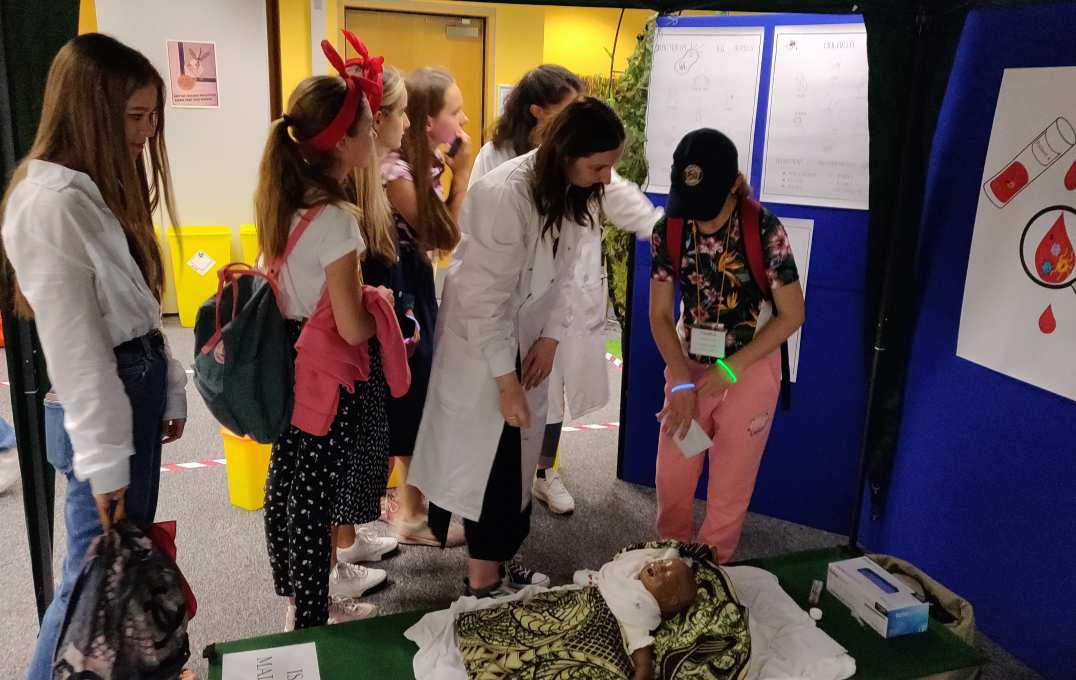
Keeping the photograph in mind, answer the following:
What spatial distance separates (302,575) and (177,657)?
1.24 ft

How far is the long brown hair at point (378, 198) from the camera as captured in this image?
198 cm

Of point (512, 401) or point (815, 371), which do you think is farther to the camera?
point (815, 371)

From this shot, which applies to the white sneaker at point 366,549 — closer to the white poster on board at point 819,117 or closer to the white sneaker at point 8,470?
the white sneaker at point 8,470

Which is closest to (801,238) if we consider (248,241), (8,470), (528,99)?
(528,99)

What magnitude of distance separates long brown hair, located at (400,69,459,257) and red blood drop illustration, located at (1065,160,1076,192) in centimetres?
158

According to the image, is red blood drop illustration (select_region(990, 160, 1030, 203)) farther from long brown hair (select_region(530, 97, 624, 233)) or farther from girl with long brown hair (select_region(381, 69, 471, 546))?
girl with long brown hair (select_region(381, 69, 471, 546))

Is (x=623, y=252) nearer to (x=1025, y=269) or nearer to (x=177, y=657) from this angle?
(x=1025, y=269)

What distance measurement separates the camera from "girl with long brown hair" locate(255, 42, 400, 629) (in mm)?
1743

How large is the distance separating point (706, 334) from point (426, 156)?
0.95m

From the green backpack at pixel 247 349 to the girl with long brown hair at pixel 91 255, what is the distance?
0.19 m

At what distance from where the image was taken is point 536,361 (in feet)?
6.84

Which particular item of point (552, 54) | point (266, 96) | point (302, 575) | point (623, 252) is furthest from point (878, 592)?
point (552, 54)

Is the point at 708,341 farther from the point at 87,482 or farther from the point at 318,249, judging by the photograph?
the point at 87,482

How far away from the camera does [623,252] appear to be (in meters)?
3.48
